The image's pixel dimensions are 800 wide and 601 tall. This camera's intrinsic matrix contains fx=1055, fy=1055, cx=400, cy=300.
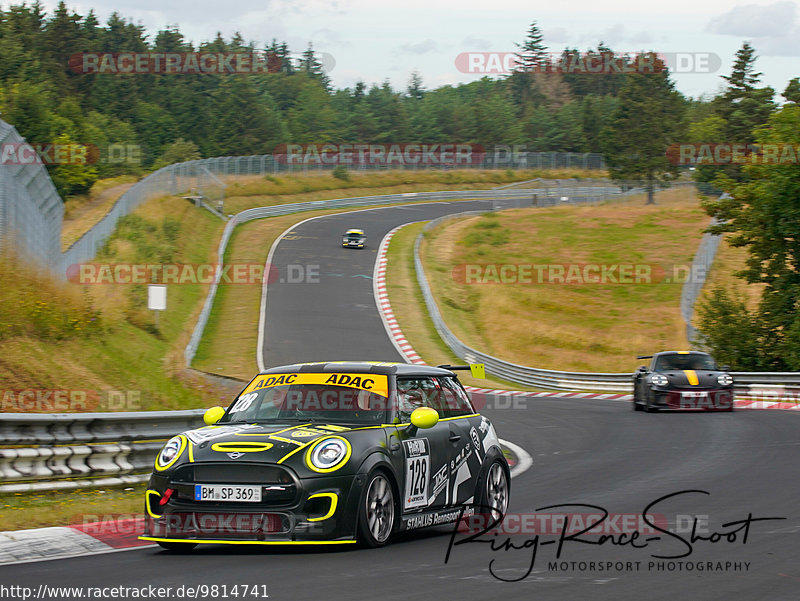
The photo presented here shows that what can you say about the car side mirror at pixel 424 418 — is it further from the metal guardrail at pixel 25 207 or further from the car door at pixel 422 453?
the metal guardrail at pixel 25 207

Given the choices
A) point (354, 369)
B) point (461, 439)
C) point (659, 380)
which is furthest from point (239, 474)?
point (659, 380)

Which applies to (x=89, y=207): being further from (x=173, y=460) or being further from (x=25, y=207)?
(x=173, y=460)

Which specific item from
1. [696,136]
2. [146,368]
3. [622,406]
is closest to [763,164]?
[622,406]

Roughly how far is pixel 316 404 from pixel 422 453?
0.96 meters

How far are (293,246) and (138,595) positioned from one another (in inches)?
1949

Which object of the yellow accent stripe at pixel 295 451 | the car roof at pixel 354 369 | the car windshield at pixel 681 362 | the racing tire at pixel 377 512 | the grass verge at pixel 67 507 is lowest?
the car windshield at pixel 681 362

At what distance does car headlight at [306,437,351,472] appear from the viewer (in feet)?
24.9

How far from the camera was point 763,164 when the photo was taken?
3262cm

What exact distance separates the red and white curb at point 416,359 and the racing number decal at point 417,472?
62.4 ft

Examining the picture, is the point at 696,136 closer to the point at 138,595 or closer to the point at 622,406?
the point at 622,406

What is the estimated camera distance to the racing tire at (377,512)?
25.3 ft

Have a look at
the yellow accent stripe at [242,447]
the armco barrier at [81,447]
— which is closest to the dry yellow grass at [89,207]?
the armco barrier at [81,447]

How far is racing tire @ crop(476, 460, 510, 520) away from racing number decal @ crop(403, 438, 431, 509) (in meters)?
0.93

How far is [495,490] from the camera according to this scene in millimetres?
9719
